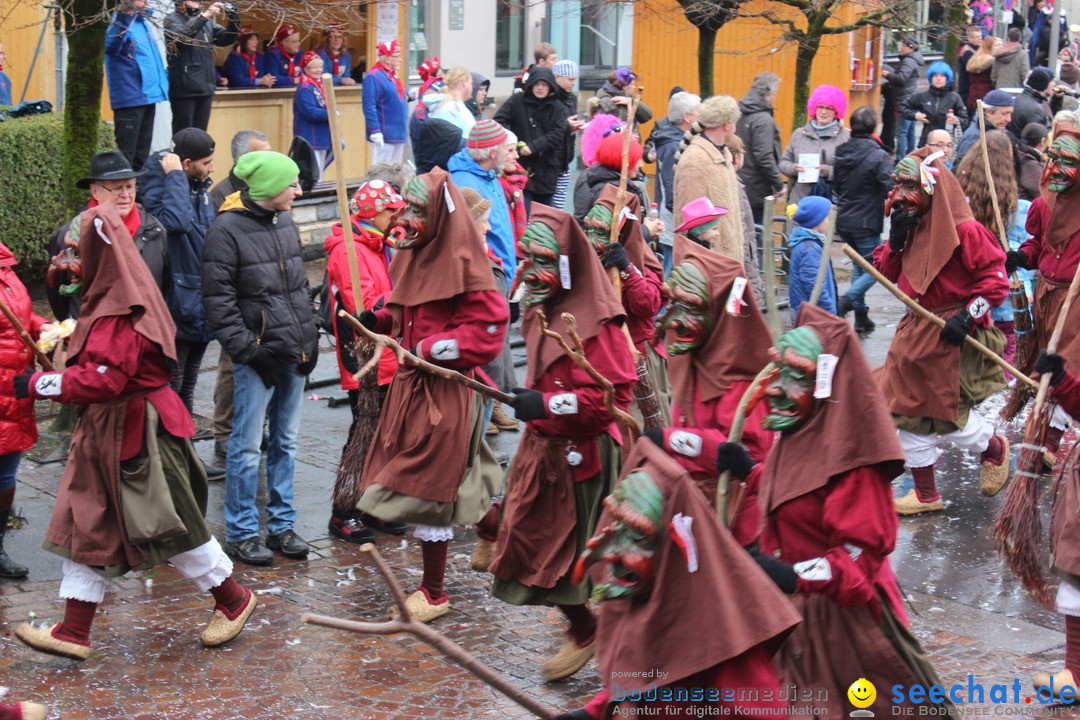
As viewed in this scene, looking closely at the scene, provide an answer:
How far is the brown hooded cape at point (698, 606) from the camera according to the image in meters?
3.64

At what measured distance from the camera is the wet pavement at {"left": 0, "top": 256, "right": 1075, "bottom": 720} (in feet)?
18.8

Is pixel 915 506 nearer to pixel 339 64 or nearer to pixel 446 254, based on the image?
pixel 446 254

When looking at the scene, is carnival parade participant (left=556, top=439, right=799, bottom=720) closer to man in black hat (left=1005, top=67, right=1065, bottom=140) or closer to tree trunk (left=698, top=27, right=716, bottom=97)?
man in black hat (left=1005, top=67, right=1065, bottom=140)

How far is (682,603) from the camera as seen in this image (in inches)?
146

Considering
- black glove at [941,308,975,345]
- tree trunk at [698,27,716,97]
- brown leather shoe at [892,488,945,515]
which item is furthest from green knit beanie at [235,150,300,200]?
tree trunk at [698,27,716,97]

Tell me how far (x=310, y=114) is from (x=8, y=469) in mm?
8600

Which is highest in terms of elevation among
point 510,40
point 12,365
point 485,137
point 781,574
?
point 510,40

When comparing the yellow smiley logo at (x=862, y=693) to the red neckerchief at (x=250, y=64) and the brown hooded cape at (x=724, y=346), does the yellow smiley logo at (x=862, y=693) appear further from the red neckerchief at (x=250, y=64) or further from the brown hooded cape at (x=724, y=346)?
the red neckerchief at (x=250, y=64)

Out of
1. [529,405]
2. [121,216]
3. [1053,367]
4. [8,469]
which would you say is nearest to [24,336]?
[8,469]

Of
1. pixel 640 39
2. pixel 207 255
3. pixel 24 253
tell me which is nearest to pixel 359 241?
pixel 207 255

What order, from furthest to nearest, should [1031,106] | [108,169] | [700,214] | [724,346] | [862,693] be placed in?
[1031,106] → [700,214] → [108,169] → [724,346] → [862,693]

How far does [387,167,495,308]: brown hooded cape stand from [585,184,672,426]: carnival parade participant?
1041 millimetres

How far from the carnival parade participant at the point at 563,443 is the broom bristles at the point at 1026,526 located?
183cm

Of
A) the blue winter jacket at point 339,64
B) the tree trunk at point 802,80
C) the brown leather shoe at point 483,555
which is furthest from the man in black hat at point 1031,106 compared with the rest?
the brown leather shoe at point 483,555
